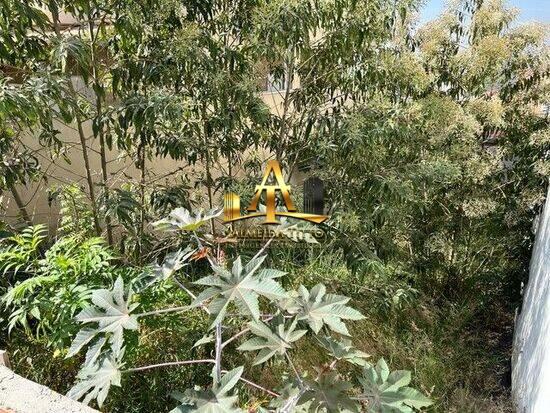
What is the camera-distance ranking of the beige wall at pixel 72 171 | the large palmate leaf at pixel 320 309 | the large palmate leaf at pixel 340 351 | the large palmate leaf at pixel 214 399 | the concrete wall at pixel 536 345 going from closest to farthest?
1. the large palmate leaf at pixel 214 399
2. the large palmate leaf at pixel 320 309
3. the large palmate leaf at pixel 340 351
4. the concrete wall at pixel 536 345
5. the beige wall at pixel 72 171

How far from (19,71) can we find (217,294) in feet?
6.40

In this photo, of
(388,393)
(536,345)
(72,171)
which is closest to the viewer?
(388,393)

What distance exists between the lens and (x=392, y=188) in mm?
3094

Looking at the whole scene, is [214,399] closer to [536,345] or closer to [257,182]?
[257,182]

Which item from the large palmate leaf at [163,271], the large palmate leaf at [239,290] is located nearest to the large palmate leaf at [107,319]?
the large palmate leaf at [163,271]

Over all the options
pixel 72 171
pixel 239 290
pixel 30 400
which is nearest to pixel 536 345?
pixel 239 290

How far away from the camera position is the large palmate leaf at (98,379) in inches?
76.6

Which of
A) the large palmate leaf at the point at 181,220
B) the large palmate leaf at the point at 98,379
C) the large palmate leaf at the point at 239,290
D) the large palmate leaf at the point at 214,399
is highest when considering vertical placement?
the large palmate leaf at the point at 181,220

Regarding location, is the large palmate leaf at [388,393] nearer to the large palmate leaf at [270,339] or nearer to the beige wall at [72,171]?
the large palmate leaf at [270,339]

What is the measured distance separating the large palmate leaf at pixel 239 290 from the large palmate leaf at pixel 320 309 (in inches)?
7.8

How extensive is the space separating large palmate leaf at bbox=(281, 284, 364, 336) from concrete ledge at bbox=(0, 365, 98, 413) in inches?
37.3

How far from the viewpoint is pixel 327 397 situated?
6.27 feet

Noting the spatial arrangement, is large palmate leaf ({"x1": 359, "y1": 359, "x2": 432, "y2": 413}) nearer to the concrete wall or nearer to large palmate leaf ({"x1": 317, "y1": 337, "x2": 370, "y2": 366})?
large palmate leaf ({"x1": 317, "y1": 337, "x2": 370, "y2": 366})

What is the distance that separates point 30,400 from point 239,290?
1.15 meters
